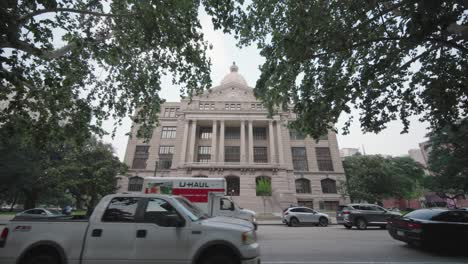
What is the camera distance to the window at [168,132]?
46.9m

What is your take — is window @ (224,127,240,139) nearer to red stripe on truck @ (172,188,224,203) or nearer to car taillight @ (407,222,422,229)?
red stripe on truck @ (172,188,224,203)

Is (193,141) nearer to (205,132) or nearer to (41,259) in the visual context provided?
(205,132)

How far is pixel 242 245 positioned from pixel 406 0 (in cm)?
824

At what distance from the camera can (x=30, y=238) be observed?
4246 millimetres

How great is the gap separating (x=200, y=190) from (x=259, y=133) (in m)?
35.4

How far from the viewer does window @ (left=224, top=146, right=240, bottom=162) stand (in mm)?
42875

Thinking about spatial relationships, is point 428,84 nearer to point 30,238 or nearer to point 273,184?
point 30,238

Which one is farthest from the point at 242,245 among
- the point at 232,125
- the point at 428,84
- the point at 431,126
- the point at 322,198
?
the point at 232,125

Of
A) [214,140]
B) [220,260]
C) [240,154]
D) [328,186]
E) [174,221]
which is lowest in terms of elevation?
[220,260]

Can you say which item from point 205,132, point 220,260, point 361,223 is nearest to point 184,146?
point 205,132

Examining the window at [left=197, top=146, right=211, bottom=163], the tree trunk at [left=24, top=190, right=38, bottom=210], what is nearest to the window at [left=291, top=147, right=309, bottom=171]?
the window at [left=197, top=146, right=211, bottom=163]

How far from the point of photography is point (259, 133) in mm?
46844

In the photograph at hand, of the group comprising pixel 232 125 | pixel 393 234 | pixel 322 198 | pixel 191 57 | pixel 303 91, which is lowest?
pixel 393 234

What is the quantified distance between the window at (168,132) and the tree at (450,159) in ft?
139
